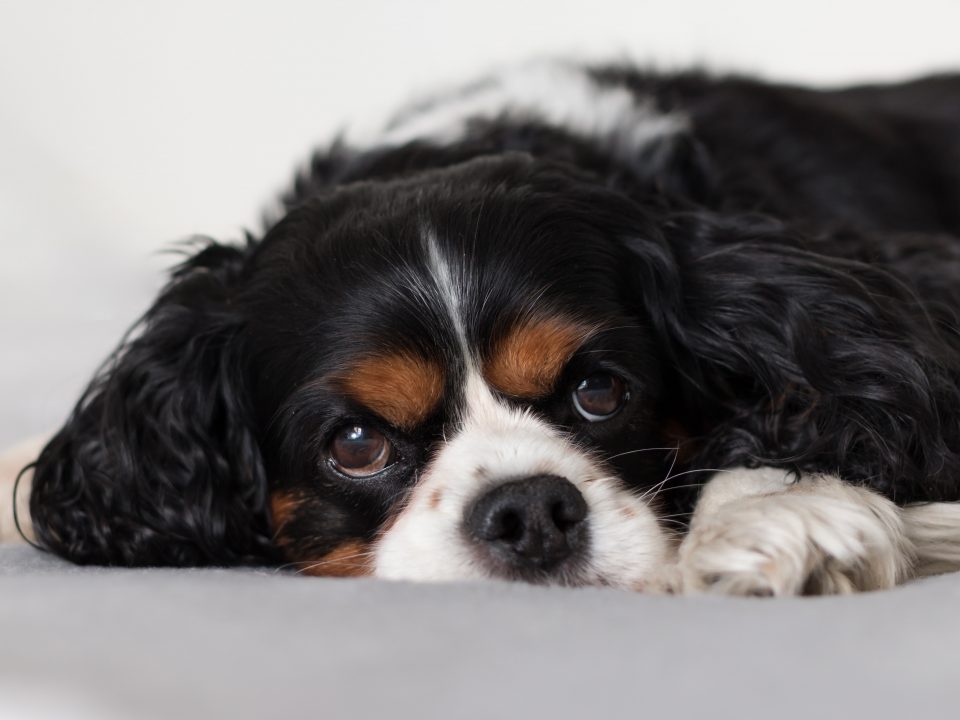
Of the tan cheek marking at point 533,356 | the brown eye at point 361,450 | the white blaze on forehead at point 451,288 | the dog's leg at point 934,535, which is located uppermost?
the white blaze on forehead at point 451,288

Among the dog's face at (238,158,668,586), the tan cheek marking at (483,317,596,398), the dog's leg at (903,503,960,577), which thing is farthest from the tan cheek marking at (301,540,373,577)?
the dog's leg at (903,503,960,577)

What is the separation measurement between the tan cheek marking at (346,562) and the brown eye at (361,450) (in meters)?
0.12

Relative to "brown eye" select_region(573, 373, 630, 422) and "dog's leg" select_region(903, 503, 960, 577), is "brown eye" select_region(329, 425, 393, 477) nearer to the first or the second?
"brown eye" select_region(573, 373, 630, 422)

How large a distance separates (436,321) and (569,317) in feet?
0.68

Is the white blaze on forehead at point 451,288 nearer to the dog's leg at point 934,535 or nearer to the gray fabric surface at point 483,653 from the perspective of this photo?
the gray fabric surface at point 483,653

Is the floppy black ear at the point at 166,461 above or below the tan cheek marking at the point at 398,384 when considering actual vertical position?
below

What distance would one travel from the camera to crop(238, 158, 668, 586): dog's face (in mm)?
1755

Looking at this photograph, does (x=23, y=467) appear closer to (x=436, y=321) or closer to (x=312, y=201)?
(x=312, y=201)

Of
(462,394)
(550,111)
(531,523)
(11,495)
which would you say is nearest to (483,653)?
(531,523)

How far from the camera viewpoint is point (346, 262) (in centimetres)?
197

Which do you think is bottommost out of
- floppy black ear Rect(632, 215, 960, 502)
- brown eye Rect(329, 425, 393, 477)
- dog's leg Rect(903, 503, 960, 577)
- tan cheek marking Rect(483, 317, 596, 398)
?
Answer: dog's leg Rect(903, 503, 960, 577)

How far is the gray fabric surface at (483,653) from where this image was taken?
115 cm

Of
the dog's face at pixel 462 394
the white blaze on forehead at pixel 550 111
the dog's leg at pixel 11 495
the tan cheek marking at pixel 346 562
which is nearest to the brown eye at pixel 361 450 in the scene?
the dog's face at pixel 462 394

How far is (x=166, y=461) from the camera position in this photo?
7.12ft
